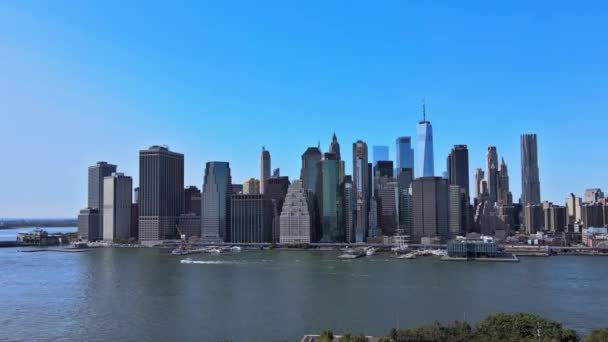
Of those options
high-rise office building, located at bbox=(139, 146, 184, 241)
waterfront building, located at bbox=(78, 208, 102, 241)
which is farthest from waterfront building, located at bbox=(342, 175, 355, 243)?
waterfront building, located at bbox=(78, 208, 102, 241)

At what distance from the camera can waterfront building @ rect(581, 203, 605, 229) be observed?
151238mm

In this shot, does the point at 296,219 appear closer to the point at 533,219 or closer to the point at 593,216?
the point at 533,219

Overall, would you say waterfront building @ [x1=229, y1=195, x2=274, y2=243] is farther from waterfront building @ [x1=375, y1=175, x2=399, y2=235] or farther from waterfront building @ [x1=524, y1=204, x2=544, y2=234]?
waterfront building @ [x1=524, y1=204, x2=544, y2=234]

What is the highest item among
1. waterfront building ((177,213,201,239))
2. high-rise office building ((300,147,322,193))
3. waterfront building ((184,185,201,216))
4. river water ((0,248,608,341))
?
high-rise office building ((300,147,322,193))

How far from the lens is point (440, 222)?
149500 mm

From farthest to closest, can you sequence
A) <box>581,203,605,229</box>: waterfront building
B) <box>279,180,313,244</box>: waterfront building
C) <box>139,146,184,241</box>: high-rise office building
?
1. <box>139,146,184,241</box>: high-rise office building
2. <box>581,203,605,229</box>: waterfront building
3. <box>279,180,313,244</box>: waterfront building

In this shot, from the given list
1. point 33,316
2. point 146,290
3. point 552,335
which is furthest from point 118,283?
point 552,335

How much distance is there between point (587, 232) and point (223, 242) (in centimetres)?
9352

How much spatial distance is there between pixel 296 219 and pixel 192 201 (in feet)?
155

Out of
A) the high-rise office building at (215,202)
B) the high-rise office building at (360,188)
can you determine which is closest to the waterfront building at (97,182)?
the high-rise office building at (215,202)

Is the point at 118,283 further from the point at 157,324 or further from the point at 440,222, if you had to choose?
the point at 440,222

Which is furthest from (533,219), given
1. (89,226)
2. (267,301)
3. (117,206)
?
(267,301)

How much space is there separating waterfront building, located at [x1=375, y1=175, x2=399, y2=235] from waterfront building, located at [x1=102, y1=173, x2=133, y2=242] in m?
76.5

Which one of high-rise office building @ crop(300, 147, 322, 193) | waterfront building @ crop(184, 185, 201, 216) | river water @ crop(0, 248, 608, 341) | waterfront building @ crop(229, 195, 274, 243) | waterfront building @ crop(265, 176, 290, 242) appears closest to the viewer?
river water @ crop(0, 248, 608, 341)
